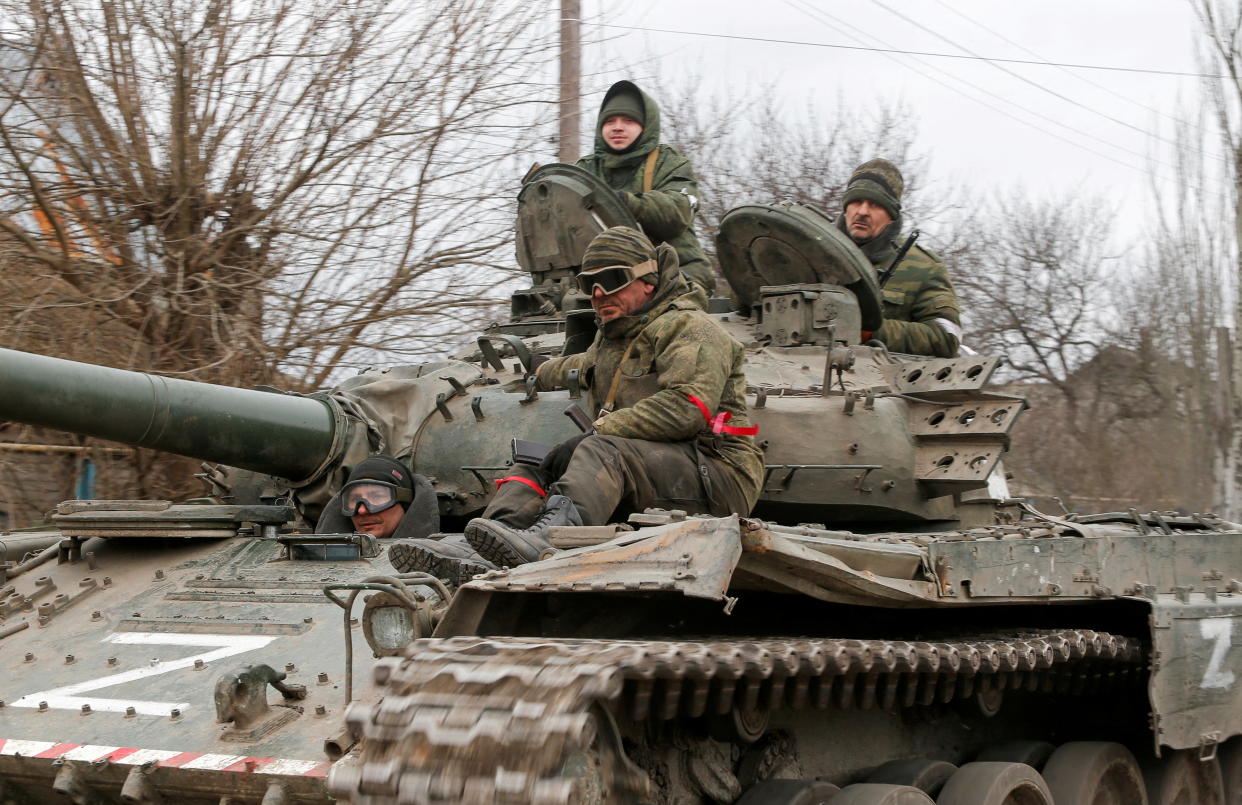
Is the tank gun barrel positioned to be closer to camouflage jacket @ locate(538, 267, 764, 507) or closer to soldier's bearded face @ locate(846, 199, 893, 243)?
camouflage jacket @ locate(538, 267, 764, 507)

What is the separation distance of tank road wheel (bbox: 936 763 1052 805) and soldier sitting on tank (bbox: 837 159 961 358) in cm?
293

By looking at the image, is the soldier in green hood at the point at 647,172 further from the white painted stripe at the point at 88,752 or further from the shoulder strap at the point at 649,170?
the white painted stripe at the point at 88,752

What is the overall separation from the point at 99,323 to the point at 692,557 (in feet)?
28.2

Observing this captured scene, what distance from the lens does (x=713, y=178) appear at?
2162 centimetres

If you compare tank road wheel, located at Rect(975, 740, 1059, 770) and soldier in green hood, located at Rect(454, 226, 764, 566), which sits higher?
soldier in green hood, located at Rect(454, 226, 764, 566)

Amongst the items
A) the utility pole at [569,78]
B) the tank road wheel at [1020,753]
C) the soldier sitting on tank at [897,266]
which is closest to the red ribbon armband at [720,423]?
the tank road wheel at [1020,753]

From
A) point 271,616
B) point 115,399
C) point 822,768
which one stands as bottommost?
point 822,768

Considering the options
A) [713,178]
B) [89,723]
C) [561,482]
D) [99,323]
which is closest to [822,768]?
[561,482]

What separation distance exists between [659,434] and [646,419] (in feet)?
0.25

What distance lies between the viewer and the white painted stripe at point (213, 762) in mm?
4215

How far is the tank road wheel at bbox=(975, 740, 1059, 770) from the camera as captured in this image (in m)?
5.64

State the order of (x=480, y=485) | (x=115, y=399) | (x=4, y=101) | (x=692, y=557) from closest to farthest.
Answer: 1. (x=692, y=557)
2. (x=115, y=399)
3. (x=480, y=485)
4. (x=4, y=101)

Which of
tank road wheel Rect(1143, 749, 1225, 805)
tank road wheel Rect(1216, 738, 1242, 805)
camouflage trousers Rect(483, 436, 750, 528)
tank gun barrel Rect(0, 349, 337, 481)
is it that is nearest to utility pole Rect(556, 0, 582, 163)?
tank gun barrel Rect(0, 349, 337, 481)

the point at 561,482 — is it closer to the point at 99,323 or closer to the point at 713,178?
the point at 99,323
